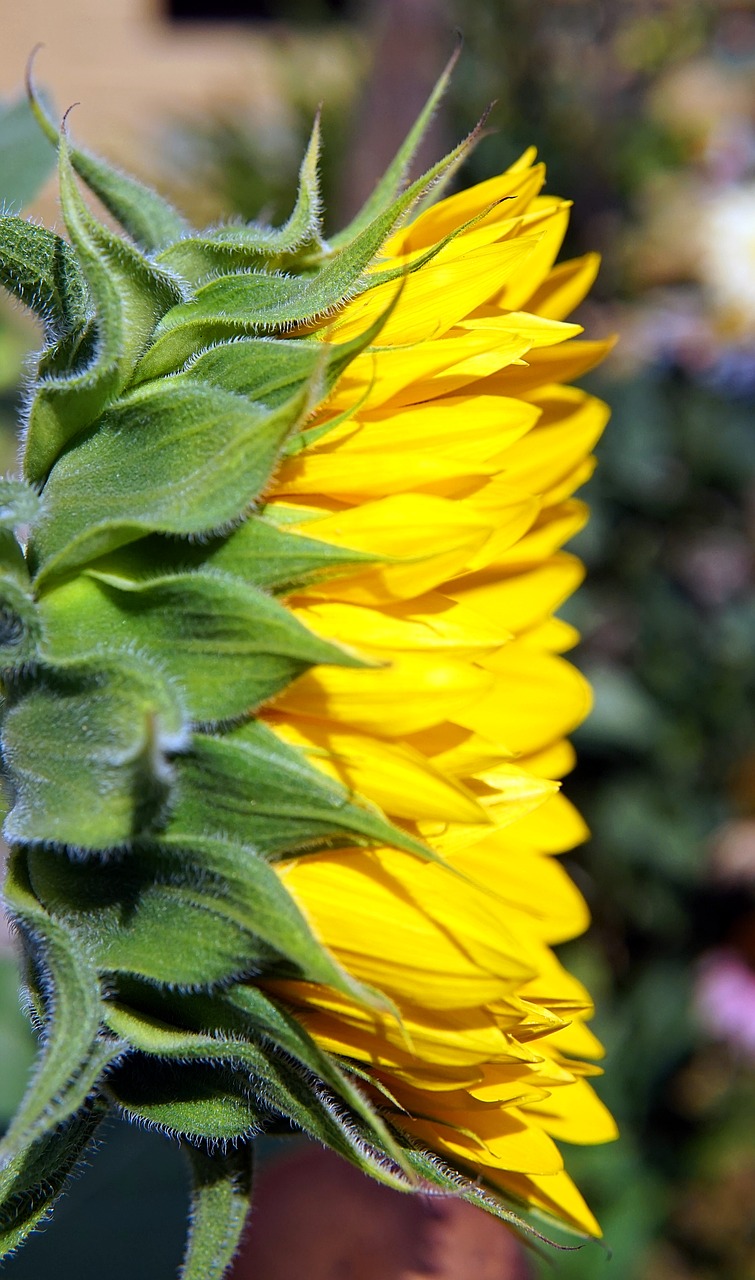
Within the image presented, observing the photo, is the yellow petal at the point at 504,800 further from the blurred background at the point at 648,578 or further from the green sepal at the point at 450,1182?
the blurred background at the point at 648,578

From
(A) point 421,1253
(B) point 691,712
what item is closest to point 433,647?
(A) point 421,1253

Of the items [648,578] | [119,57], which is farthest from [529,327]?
[119,57]

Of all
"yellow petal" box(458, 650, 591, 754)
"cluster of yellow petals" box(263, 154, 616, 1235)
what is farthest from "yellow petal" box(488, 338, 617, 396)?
"yellow petal" box(458, 650, 591, 754)

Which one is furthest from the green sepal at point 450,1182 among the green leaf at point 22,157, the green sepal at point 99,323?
the green leaf at point 22,157

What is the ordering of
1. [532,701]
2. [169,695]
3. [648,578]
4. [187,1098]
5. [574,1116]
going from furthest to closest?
[648,578]
[532,701]
[574,1116]
[187,1098]
[169,695]

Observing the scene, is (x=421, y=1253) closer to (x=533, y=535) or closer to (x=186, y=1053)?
(x=186, y=1053)

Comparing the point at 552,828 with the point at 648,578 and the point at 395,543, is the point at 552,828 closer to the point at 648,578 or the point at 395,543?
the point at 395,543
